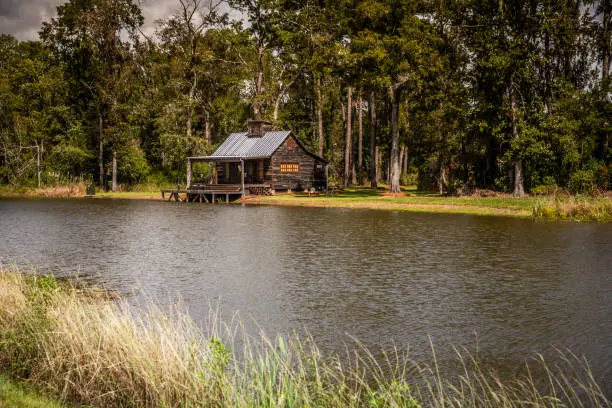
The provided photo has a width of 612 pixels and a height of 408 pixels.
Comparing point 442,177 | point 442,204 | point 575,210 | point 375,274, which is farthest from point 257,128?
point 375,274

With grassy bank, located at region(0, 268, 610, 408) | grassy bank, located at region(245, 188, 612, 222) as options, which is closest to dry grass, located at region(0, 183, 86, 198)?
grassy bank, located at region(245, 188, 612, 222)

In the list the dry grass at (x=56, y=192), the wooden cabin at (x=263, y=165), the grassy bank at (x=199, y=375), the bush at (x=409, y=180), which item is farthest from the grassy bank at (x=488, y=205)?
the grassy bank at (x=199, y=375)

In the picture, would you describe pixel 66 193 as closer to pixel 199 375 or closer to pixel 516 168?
pixel 516 168

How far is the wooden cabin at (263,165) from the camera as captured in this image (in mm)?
51750

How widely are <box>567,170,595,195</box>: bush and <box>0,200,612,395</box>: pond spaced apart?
12836mm

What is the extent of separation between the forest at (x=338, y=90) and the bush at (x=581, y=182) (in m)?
0.08

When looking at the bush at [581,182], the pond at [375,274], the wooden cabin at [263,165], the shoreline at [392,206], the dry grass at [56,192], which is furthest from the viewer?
the dry grass at [56,192]

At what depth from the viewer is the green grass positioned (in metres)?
6.41

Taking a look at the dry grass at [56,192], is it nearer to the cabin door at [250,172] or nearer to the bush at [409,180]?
the cabin door at [250,172]

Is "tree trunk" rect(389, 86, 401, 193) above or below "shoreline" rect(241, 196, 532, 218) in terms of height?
above

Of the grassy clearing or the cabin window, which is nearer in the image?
the grassy clearing

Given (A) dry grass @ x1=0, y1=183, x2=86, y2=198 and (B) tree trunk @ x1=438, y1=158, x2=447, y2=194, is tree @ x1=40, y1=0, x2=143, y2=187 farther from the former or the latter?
(B) tree trunk @ x1=438, y1=158, x2=447, y2=194

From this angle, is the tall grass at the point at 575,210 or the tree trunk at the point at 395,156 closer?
the tall grass at the point at 575,210

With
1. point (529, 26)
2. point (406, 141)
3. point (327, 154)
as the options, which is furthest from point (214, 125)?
point (529, 26)
